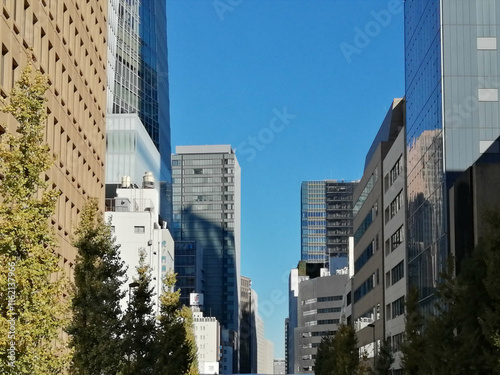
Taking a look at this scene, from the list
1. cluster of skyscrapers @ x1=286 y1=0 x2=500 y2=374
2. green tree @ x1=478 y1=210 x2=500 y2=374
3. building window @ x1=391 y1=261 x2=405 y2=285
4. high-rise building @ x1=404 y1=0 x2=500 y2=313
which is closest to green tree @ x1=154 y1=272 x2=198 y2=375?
cluster of skyscrapers @ x1=286 y1=0 x2=500 y2=374

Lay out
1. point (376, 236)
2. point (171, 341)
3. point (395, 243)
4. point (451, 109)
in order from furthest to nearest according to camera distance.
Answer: point (376, 236) < point (395, 243) < point (451, 109) < point (171, 341)

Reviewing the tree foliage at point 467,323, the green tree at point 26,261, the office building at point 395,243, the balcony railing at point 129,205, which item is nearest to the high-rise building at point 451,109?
the office building at point 395,243

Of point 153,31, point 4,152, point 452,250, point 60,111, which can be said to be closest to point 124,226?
point 153,31

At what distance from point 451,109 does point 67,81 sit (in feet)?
111

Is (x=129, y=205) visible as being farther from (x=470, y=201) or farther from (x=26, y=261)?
(x=26, y=261)

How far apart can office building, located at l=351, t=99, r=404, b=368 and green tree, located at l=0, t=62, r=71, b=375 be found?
70.2 meters

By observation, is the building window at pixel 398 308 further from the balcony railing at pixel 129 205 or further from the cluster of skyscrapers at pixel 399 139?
the balcony railing at pixel 129 205

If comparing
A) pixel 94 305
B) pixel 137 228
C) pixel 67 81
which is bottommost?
pixel 94 305

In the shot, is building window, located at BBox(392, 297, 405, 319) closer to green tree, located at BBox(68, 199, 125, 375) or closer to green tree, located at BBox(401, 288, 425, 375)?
green tree, located at BBox(401, 288, 425, 375)

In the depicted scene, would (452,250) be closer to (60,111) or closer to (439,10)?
(439,10)

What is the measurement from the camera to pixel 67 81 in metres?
60.5

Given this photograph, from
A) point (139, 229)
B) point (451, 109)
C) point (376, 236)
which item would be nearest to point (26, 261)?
point (451, 109)

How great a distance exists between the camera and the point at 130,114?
163750 millimetres

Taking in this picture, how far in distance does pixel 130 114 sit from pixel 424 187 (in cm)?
8693
